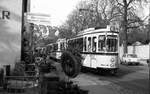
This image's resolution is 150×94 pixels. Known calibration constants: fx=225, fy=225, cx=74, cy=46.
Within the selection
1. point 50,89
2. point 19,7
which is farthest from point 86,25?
point 50,89

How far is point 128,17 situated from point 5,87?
33.4 meters

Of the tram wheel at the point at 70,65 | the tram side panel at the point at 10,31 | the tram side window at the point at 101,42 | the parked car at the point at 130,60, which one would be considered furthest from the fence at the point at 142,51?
the tram wheel at the point at 70,65

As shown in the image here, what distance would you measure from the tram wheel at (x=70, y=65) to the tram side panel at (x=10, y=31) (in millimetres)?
5906

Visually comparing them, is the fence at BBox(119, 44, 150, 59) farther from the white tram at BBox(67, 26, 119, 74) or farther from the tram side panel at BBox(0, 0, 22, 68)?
the tram side panel at BBox(0, 0, 22, 68)

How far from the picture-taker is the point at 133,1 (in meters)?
39.1

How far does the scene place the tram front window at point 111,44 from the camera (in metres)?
15.1

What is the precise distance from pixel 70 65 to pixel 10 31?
660 centimetres

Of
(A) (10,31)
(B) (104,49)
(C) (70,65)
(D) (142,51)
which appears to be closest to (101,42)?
(B) (104,49)

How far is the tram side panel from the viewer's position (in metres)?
11.1

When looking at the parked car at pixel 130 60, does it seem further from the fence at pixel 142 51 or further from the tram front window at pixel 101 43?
the tram front window at pixel 101 43

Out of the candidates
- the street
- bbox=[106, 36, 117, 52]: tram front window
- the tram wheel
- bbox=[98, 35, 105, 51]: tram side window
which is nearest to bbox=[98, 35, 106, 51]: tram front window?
bbox=[98, 35, 105, 51]: tram side window

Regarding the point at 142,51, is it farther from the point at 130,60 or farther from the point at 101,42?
the point at 101,42

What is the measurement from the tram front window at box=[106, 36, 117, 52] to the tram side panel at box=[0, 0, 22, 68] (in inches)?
242

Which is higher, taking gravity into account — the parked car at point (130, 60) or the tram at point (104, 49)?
the tram at point (104, 49)
